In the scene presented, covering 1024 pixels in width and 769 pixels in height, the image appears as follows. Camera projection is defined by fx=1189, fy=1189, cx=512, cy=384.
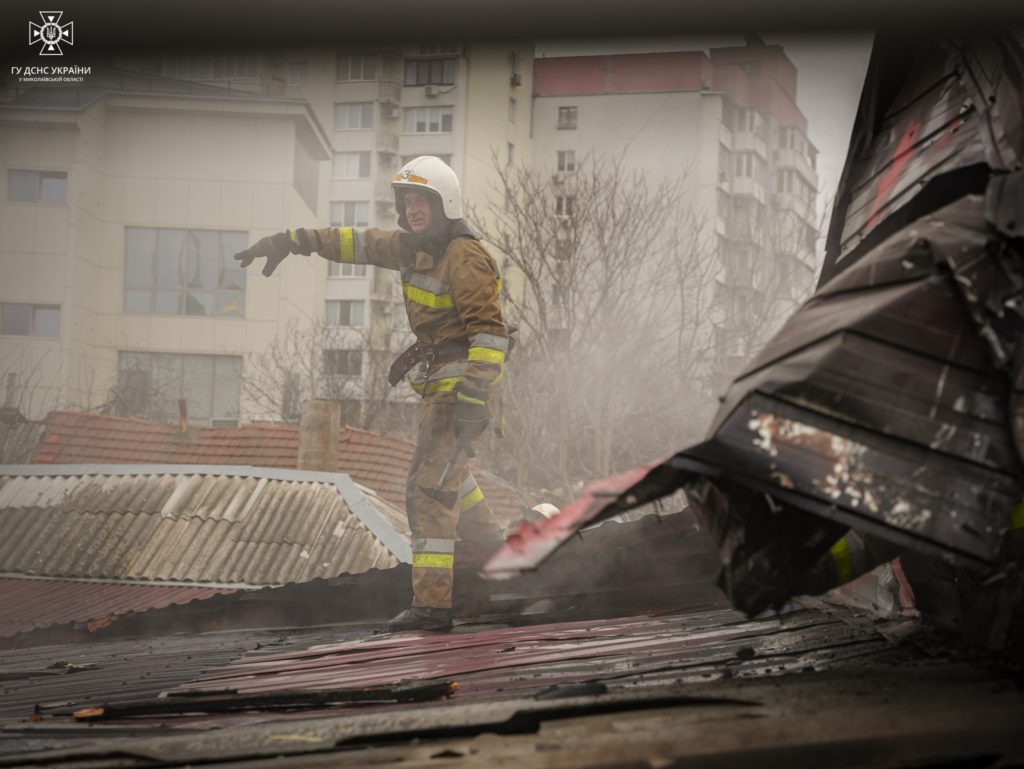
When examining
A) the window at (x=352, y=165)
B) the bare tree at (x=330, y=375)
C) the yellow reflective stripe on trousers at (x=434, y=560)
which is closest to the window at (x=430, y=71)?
the window at (x=352, y=165)

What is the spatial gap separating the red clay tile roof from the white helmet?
43.4 feet

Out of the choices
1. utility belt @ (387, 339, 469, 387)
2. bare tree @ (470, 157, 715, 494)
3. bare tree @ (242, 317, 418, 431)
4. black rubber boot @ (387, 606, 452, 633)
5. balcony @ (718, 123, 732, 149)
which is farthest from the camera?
balcony @ (718, 123, 732, 149)

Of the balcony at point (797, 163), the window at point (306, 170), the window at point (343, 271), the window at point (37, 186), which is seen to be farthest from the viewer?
the window at point (343, 271)

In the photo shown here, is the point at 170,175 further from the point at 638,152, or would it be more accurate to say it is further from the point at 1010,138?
the point at 1010,138

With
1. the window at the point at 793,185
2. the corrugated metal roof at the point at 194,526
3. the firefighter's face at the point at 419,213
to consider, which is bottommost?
the corrugated metal roof at the point at 194,526

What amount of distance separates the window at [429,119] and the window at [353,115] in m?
2.01

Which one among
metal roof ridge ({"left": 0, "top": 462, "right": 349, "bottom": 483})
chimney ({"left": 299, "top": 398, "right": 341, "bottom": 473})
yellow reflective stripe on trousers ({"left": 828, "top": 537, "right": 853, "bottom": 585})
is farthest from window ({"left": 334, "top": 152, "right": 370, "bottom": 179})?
yellow reflective stripe on trousers ({"left": 828, "top": 537, "right": 853, "bottom": 585})

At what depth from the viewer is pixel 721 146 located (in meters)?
36.2

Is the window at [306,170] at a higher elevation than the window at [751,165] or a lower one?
lower

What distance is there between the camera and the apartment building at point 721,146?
1113 inches

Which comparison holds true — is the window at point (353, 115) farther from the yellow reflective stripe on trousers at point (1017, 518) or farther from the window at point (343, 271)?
the yellow reflective stripe on trousers at point (1017, 518)

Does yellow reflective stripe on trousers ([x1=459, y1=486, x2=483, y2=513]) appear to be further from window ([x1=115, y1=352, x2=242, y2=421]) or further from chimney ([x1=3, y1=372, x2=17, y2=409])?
window ([x1=115, y1=352, x2=242, y2=421])

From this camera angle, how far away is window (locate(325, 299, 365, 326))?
4538 cm

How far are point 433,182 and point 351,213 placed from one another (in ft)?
138
